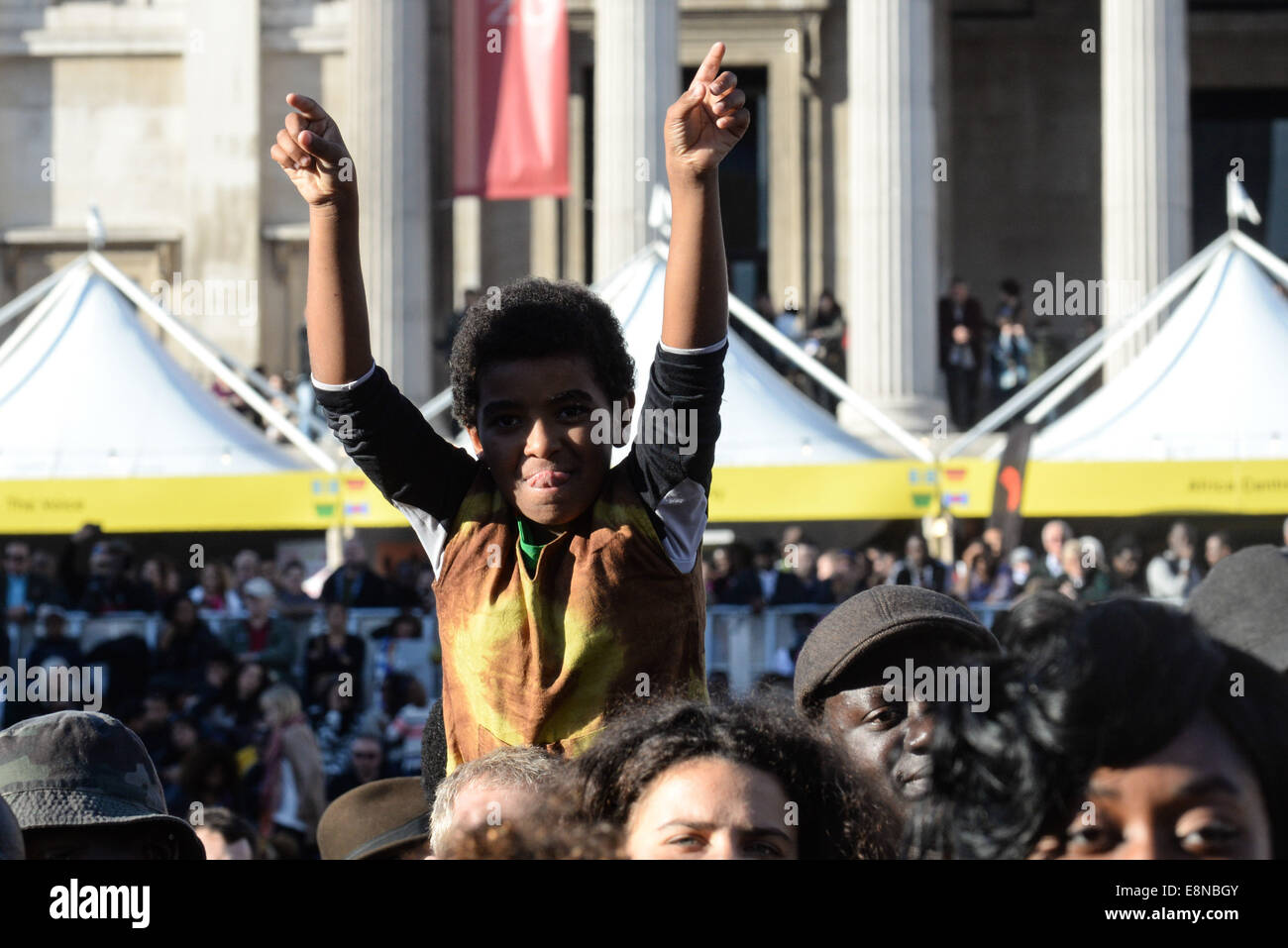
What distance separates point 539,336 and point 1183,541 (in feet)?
47.6

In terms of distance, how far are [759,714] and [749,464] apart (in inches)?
610

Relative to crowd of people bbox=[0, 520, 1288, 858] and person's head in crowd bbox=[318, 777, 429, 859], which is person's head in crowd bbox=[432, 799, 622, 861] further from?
person's head in crowd bbox=[318, 777, 429, 859]

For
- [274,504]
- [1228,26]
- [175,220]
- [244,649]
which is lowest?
[244,649]

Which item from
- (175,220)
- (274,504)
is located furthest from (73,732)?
(175,220)

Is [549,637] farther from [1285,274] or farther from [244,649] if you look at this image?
[1285,274]

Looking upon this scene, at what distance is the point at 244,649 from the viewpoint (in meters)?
16.4

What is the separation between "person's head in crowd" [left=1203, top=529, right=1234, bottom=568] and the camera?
54.9 feet

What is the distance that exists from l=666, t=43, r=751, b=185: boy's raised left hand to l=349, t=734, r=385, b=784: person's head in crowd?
1075 cm

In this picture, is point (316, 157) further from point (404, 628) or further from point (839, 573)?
point (839, 573)

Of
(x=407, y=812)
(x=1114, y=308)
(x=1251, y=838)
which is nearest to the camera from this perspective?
(x=1251, y=838)

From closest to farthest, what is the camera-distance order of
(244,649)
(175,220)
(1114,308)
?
1. (244,649)
2. (1114,308)
3. (175,220)

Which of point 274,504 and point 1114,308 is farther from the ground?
point 1114,308

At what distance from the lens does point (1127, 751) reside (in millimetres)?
2219

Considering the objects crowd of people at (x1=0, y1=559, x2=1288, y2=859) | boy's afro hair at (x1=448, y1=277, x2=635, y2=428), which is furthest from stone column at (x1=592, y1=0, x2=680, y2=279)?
boy's afro hair at (x1=448, y1=277, x2=635, y2=428)
